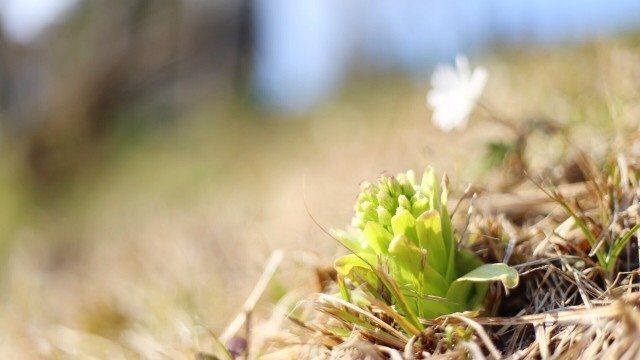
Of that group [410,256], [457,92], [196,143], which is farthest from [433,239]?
[196,143]

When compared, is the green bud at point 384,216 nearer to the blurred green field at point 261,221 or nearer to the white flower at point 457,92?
the blurred green field at point 261,221

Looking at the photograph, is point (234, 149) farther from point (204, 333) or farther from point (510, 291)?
point (510, 291)

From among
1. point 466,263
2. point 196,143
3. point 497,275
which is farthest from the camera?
point 196,143

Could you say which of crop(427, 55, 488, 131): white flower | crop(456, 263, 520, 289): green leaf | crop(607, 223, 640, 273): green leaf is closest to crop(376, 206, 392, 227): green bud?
crop(456, 263, 520, 289): green leaf

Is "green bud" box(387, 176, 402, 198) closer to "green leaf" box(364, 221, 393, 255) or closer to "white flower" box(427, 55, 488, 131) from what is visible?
"green leaf" box(364, 221, 393, 255)

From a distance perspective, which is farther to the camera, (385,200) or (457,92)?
(457,92)

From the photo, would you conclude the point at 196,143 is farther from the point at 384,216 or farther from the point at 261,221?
the point at 384,216
